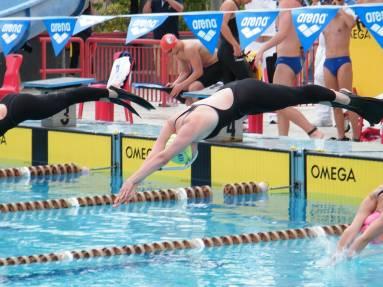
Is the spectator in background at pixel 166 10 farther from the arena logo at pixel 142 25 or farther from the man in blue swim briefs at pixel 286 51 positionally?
the arena logo at pixel 142 25

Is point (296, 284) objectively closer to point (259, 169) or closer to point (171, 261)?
point (171, 261)

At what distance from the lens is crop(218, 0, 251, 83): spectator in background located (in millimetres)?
12203

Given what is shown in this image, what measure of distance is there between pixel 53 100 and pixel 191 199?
154 centimetres

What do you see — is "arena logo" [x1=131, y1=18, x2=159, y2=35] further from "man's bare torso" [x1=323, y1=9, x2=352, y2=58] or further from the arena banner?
"man's bare torso" [x1=323, y1=9, x2=352, y2=58]

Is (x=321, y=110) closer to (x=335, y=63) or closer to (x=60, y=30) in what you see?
(x=335, y=63)

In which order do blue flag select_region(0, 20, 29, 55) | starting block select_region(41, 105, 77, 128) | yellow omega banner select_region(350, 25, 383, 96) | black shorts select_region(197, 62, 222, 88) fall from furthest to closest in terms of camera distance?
1. yellow omega banner select_region(350, 25, 383, 96)
2. starting block select_region(41, 105, 77, 128)
3. black shorts select_region(197, 62, 222, 88)
4. blue flag select_region(0, 20, 29, 55)

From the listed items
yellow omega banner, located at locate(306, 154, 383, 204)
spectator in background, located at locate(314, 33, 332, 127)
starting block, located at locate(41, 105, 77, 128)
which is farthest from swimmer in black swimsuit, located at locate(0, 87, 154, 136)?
spectator in background, located at locate(314, 33, 332, 127)

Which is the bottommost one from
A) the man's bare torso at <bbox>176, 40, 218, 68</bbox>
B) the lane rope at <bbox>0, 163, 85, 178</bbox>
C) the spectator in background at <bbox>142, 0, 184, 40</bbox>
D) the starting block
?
the lane rope at <bbox>0, 163, 85, 178</bbox>

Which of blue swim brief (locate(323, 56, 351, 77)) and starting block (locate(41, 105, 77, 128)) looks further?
starting block (locate(41, 105, 77, 128))

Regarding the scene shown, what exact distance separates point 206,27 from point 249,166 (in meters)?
1.36

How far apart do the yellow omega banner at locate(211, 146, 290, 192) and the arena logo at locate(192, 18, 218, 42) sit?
3.53 feet

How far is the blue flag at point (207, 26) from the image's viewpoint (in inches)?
434

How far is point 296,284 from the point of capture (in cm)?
743

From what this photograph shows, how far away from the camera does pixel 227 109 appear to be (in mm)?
8000
